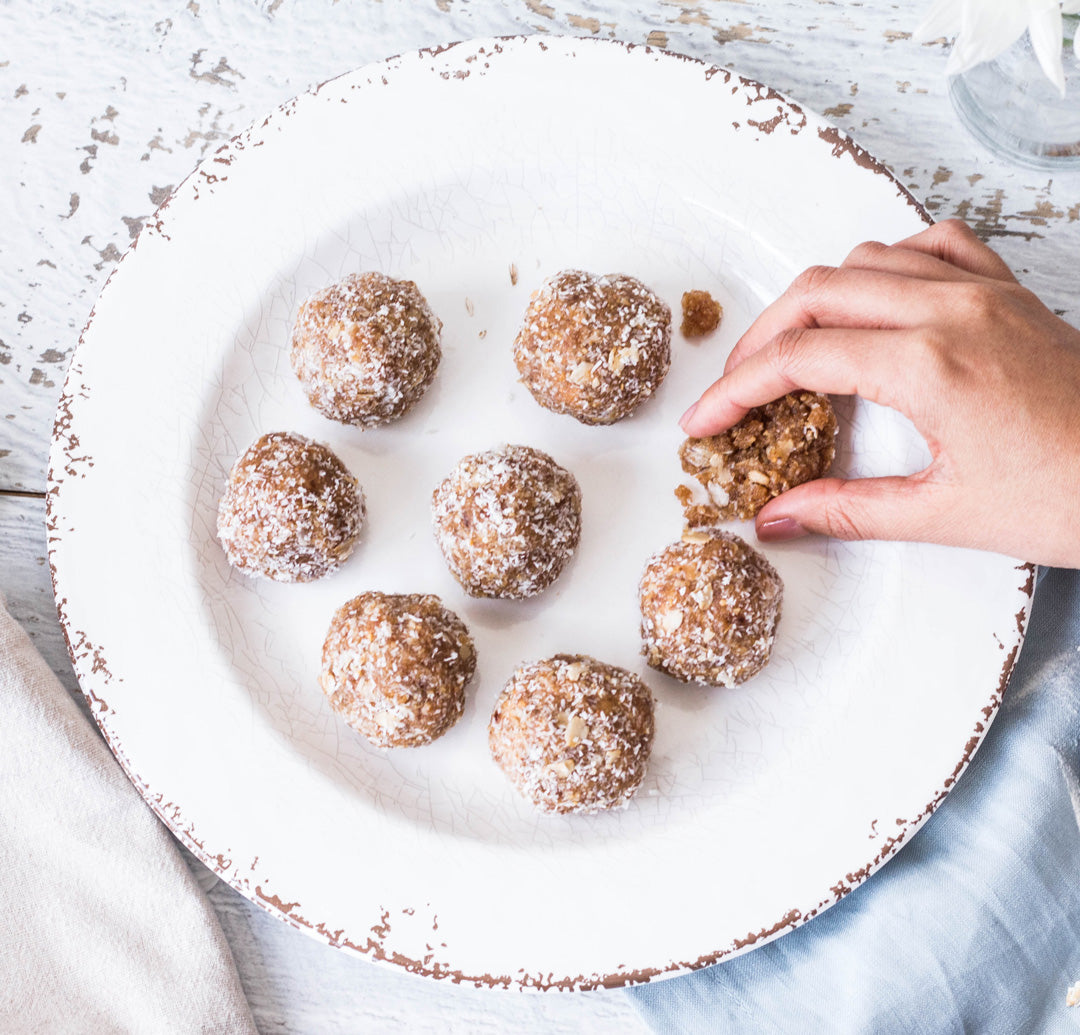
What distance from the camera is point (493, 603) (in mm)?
1729

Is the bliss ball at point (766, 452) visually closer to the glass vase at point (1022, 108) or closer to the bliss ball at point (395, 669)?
the bliss ball at point (395, 669)

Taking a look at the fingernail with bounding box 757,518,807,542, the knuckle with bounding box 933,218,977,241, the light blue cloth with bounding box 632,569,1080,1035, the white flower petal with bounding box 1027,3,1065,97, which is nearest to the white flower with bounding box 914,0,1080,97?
the white flower petal with bounding box 1027,3,1065,97

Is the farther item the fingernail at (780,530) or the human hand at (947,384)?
the fingernail at (780,530)

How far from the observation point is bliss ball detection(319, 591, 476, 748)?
59.5 inches

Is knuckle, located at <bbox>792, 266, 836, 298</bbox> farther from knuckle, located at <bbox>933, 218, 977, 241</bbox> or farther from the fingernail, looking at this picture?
the fingernail

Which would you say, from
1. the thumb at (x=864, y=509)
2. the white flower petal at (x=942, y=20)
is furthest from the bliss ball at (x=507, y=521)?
the white flower petal at (x=942, y=20)

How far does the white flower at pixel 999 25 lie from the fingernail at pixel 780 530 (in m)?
0.71

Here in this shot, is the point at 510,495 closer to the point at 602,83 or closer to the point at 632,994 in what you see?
the point at 602,83

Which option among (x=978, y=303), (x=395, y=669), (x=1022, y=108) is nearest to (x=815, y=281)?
(x=978, y=303)

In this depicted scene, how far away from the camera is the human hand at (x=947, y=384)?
1.44 metres

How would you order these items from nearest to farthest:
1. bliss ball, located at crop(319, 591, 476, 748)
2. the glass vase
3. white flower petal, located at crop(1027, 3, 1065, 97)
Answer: white flower petal, located at crop(1027, 3, 1065, 97), bliss ball, located at crop(319, 591, 476, 748), the glass vase

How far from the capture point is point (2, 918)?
5.66ft

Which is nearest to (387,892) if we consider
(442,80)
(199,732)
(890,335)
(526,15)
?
(199,732)

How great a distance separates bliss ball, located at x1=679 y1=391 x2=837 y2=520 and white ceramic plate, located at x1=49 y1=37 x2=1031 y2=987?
3.3 inches
